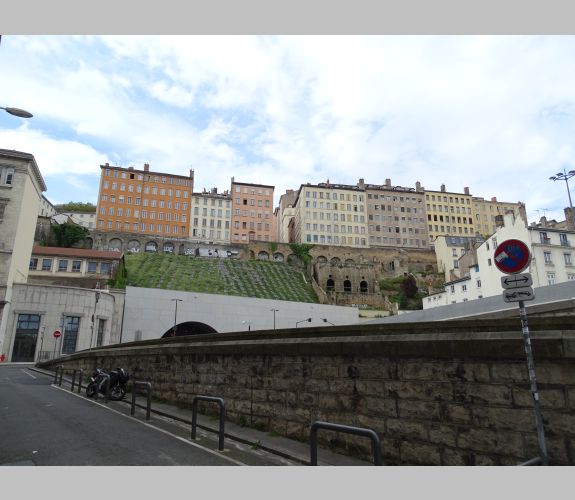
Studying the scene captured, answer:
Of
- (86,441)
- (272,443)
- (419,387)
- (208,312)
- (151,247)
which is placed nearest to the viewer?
(419,387)

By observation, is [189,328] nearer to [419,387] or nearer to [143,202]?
[143,202]

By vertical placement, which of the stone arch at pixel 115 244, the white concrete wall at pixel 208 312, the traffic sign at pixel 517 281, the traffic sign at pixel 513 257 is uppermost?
the stone arch at pixel 115 244

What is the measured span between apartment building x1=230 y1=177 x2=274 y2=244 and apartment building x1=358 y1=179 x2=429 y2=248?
84.0 ft

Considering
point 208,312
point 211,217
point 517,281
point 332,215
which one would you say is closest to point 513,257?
point 517,281

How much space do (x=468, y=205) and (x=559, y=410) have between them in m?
118

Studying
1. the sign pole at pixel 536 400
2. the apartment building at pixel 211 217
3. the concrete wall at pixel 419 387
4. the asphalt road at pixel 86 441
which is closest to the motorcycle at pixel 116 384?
the asphalt road at pixel 86 441

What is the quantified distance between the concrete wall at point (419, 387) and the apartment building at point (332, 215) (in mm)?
88886

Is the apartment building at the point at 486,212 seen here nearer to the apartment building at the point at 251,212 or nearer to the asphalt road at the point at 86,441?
the apartment building at the point at 251,212

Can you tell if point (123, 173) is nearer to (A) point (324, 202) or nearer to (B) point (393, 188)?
(A) point (324, 202)

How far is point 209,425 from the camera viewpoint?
939 cm

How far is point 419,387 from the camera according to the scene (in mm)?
6078

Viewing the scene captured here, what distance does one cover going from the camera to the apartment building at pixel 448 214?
107812 millimetres

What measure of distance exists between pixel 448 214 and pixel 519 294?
113m

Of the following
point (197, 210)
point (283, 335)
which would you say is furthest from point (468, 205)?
point (283, 335)
